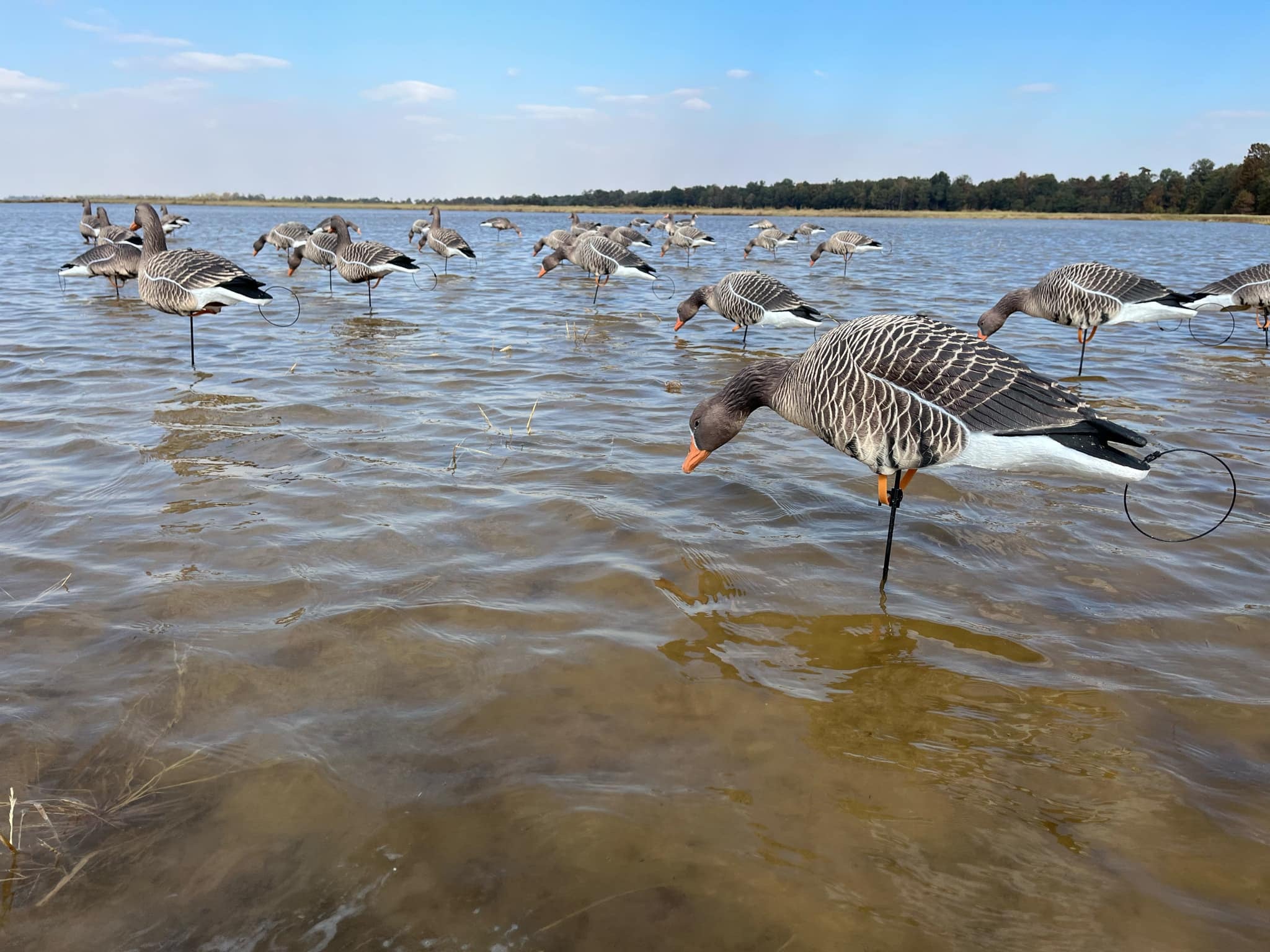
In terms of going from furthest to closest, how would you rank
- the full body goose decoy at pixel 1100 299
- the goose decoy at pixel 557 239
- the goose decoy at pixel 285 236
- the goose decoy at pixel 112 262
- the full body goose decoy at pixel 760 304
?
the goose decoy at pixel 557 239 < the goose decoy at pixel 285 236 < the goose decoy at pixel 112 262 < the full body goose decoy at pixel 760 304 < the full body goose decoy at pixel 1100 299

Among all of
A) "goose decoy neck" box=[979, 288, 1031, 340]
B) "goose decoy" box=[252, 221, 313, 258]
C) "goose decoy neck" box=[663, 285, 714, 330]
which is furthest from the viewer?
"goose decoy" box=[252, 221, 313, 258]

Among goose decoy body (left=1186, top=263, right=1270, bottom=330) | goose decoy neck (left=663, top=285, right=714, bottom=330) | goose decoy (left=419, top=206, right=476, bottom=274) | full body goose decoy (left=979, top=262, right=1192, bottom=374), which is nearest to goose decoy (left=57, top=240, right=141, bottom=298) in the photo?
goose decoy (left=419, top=206, right=476, bottom=274)

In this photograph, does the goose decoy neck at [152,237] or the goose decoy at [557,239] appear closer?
A: the goose decoy neck at [152,237]

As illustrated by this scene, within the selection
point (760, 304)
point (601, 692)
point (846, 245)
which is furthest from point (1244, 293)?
point (846, 245)

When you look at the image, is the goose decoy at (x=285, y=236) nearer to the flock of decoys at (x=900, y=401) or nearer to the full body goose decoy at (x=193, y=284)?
the full body goose decoy at (x=193, y=284)

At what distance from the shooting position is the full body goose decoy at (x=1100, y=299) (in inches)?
477

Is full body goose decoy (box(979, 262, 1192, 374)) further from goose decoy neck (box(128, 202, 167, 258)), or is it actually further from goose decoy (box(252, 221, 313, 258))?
goose decoy (box(252, 221, 313, 258))

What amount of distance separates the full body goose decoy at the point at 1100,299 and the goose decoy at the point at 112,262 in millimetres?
18589

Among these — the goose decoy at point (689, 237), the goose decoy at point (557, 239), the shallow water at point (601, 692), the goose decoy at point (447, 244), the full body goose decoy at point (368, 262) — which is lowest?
the shallow water at point (601, 692)

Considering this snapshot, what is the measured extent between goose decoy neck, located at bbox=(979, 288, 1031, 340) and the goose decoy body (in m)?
2.78

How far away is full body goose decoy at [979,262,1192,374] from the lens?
1212 cm

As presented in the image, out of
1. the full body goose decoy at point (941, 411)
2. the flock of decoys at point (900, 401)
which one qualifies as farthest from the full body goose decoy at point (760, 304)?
the full body goose decoy at point (941, 411)

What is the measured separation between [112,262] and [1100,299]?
20.2 metres

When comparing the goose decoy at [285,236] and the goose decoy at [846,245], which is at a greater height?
the goose decoy at [846,245]
